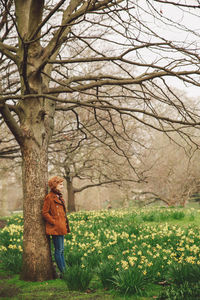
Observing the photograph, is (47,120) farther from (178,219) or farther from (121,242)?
(178,219)

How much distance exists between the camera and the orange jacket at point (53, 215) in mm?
Answer: 4297

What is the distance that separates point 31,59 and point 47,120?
102cm

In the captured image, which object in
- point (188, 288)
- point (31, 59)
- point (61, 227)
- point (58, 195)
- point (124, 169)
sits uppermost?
point (31, 59)

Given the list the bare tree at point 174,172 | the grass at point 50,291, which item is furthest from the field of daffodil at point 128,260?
the bare tree at point 174,172

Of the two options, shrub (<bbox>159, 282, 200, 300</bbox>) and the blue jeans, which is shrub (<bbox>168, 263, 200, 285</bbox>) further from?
the blue jeans

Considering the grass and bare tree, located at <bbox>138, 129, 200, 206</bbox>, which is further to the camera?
bare tree, located at <bbox>138, 129, 200, 206</bbox>

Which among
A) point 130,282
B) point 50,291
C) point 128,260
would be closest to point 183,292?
point 130,282

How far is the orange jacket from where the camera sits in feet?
14.1

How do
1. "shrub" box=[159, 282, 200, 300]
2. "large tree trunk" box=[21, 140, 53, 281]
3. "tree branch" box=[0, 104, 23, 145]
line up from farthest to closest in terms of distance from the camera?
"large tree trunk" box=[21, 140, 53, 281] → "tree branch" box=[0, 104, 23, 145] → "shrub" box=[159, 282, 200, 300]

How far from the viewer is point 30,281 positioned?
4.20 m

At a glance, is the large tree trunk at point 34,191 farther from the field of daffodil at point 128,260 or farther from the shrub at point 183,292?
the shrub at point 183,292

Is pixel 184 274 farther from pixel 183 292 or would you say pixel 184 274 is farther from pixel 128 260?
pixel 128 260

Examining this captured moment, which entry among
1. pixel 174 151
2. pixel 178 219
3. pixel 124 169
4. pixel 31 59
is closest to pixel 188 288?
pixel 31 59

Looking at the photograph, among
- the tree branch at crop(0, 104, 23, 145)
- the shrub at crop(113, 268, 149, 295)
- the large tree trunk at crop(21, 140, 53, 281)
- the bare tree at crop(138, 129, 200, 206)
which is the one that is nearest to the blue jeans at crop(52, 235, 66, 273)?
the large tree trunk at crop(21, 140, 53, 281)
